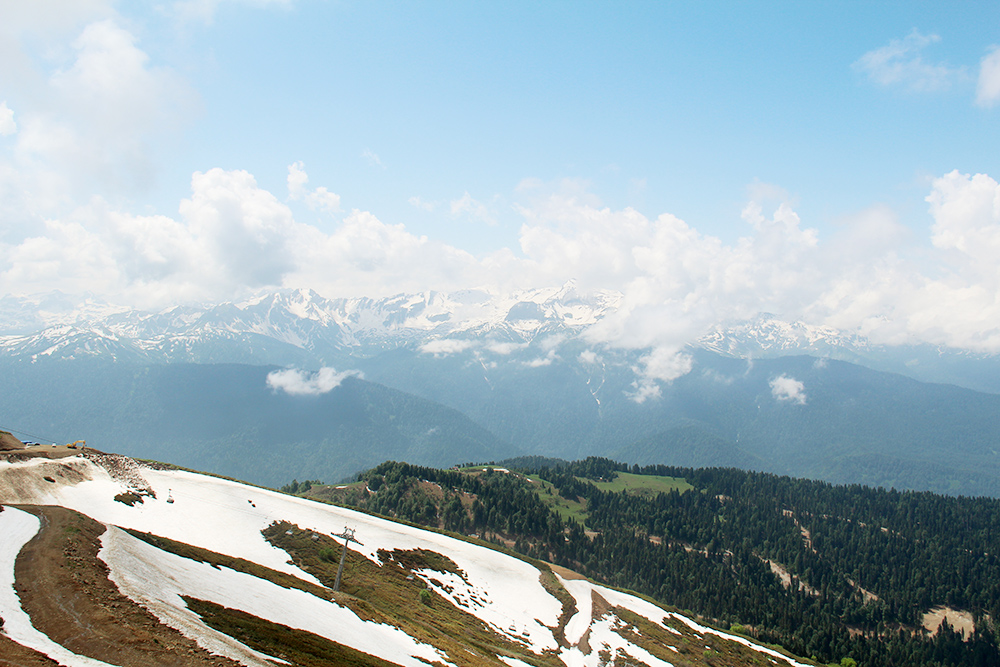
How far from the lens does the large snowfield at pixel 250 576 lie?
35.4 meters

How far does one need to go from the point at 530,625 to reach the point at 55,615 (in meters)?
68.0

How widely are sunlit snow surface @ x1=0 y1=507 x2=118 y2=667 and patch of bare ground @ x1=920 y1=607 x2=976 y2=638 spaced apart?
25957 centimetres

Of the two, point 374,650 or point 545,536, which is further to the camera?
point 545,536

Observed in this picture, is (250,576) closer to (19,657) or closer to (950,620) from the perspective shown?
(19,657)

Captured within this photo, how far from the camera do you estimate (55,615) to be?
2759 centimetres

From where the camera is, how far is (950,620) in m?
192

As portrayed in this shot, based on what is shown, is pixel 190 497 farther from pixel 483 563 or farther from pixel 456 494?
pixel 456 494

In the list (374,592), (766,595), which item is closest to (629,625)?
(374,592)

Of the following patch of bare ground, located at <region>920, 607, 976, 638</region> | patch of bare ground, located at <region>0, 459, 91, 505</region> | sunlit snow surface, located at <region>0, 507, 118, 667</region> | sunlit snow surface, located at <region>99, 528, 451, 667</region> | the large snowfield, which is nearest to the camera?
sunlit snow surface, located at <region>0, 507, 118, 667</region>

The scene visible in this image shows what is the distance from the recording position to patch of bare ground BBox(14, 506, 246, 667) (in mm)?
24875

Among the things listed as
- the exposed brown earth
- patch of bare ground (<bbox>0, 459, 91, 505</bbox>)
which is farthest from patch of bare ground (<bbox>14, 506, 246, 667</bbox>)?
patch of bare ground (<bbox>0, 459, 91, 505</bbox>)

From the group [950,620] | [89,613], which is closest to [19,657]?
[89,613]

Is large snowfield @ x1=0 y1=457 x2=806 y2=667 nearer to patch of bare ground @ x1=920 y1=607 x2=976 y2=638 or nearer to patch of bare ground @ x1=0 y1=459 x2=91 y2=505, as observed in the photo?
patch of bare ground @ x1=0 y1=459 x2=91 y2=505

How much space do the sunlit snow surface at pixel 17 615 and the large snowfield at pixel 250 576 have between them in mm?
80
